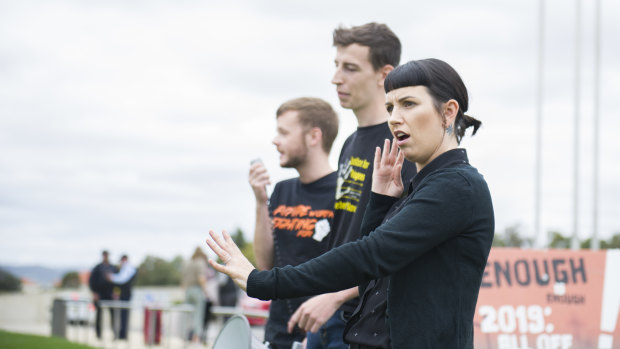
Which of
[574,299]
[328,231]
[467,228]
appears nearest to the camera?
[467,228]

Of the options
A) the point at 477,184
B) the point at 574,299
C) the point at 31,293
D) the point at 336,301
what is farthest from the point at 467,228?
the point at 31,293

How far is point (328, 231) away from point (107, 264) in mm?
12503

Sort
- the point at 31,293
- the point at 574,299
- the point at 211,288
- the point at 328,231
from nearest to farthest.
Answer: the point at 328,231 < the point at 574,299 < the point at 211,288 < the point at 31,293

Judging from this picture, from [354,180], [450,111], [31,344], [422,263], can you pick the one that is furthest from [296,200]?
[31,344]

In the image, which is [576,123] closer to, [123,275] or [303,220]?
[123,275]

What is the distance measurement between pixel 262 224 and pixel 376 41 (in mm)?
1126

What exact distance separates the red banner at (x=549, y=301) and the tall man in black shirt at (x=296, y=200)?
135 inches

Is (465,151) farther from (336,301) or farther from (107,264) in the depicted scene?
(107,264)

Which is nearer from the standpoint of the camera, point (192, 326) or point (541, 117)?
point (192, 326)

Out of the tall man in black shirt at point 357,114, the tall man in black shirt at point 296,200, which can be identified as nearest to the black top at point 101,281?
the tall man in black shirt at point 296,200

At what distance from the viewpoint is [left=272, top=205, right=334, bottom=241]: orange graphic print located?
371cm

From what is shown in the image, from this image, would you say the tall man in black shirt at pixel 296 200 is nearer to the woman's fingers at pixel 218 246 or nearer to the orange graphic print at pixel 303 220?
the orange graphic print at pixel 303 220

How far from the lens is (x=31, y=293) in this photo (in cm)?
2844

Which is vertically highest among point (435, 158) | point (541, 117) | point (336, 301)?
point (541, 117)
